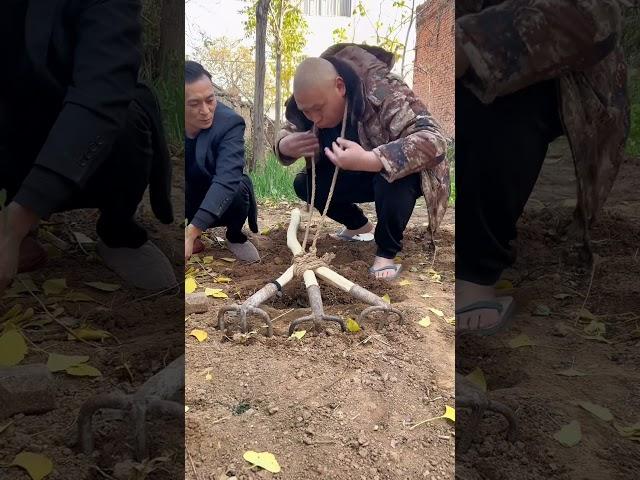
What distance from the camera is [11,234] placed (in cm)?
53

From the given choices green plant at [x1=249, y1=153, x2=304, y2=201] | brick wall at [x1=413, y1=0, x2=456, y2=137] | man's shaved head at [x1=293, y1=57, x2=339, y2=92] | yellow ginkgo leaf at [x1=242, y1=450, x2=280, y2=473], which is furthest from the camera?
green plant at [x1=249, y1=153, x2=304, y2=201]

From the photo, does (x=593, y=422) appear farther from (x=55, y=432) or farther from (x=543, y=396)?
(x=55, y=432)

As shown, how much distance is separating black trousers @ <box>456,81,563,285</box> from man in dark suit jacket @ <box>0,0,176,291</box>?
1.09 feet

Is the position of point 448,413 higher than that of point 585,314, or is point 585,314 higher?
point 585,314

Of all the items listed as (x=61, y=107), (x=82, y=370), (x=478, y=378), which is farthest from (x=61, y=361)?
(x=478, y=378)

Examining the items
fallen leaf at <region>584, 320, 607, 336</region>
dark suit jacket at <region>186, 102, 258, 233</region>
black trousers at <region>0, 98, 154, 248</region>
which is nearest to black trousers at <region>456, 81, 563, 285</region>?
fallen leaf at <region>584, 320, 607, 336</region>

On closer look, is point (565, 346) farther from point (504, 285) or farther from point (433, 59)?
point (433, 59)

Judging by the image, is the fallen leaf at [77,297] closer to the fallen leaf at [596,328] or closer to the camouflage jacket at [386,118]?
the fallen leaf at [596,328]

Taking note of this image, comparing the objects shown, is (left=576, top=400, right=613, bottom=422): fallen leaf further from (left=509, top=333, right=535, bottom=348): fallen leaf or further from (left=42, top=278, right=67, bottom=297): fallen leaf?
(left=42, top=278, right=67, bottom=297): fallen leaf

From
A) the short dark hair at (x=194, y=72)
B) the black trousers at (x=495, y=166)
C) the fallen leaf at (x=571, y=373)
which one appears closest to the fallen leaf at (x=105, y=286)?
the black trousers at (x=495, y=166)

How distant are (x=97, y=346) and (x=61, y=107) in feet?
0.79

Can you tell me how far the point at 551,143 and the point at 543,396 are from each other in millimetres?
277

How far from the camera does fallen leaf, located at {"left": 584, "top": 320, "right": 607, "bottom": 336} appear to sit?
60cm

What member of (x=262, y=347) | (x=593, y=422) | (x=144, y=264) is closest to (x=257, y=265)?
(x=262, y=347)
